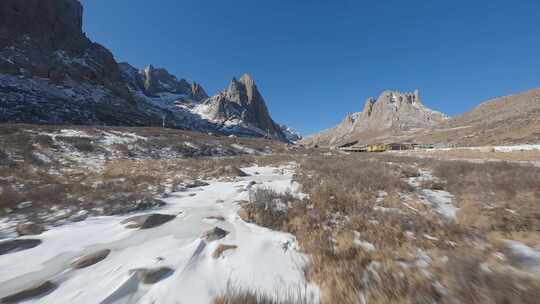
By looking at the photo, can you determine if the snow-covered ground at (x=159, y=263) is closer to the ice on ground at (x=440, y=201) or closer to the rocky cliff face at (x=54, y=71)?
the ice on ground at (x=440, y=201)

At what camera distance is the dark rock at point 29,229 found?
15.0 ft

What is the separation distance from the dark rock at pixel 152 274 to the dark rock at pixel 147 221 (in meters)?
2.03

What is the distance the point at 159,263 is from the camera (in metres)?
3.36

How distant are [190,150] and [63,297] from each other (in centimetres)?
2386

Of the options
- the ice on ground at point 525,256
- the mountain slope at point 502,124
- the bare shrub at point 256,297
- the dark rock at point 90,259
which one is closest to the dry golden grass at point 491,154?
the ice on ground at point 525,256

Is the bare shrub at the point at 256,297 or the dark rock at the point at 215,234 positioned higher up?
the dark rock at the point at 215,234

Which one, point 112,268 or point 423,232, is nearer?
point 112,268

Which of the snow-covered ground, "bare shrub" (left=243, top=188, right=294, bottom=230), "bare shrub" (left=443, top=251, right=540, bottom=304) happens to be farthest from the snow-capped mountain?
"bare shrub" (left=443, top=251, right=540, bottom=304)

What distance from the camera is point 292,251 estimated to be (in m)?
3.79

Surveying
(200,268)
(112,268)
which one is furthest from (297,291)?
(112,268)

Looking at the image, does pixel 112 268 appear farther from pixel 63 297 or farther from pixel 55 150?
pixel 55 150

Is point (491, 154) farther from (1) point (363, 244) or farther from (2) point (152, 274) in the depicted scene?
(2) point (152, 274)

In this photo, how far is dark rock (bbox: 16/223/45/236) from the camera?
180 inches

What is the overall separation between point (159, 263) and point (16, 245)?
329 centimetres
